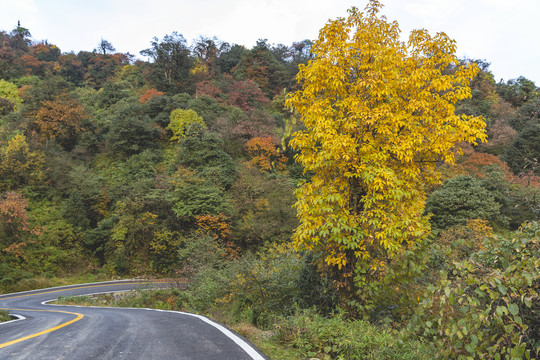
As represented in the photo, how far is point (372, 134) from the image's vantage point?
588cm

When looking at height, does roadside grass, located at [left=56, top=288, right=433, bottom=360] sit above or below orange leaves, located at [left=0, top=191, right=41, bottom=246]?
below

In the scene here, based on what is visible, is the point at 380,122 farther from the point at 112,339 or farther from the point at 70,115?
the point at 70,115

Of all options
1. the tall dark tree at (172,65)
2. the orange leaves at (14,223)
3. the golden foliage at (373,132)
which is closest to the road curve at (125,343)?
the golden foliage at (373,132)

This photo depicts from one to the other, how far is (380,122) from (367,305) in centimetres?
352

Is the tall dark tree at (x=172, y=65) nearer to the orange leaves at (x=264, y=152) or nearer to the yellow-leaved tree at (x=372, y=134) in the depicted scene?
the orange leaves at (x=264, y=152)

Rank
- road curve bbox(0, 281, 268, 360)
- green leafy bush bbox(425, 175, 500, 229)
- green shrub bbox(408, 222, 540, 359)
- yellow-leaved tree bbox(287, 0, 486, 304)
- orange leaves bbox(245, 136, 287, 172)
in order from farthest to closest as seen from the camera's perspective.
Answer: orange leaves bbox(245, 136, 287, 172), green leafy bush bbox(425, 175, 500, 229), yellow-leaved tree bbox(287, 0, 486, 304), road curve bbox(0, 281, 268, 360), green shrub bbox(408, 222, 540, 359)

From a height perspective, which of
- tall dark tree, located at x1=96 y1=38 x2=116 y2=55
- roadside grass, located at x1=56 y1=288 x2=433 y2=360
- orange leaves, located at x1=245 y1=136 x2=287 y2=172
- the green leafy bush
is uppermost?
tall dark tree, located at x1=96 y1=38 x2=116 y2=55

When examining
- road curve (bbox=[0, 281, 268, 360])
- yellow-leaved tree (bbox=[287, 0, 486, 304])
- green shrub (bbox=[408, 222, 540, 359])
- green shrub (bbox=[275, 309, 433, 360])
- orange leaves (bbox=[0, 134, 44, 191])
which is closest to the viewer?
green shrub (bbox=[408, 222, 540, 359])

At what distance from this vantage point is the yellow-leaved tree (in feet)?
17.6

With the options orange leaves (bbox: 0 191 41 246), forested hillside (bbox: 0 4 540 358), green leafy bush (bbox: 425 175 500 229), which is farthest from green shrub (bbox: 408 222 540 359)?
orange leaves (bbox: 0 191 41 246)

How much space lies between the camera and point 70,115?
26078 millimetres

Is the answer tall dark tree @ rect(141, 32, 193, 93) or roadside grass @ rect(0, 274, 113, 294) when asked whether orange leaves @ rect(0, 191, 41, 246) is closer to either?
roadside grass @ rect(0, 274, 113, 294)

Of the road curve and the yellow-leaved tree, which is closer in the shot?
the road curve

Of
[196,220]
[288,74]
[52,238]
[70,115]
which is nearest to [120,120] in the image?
[70,115]
